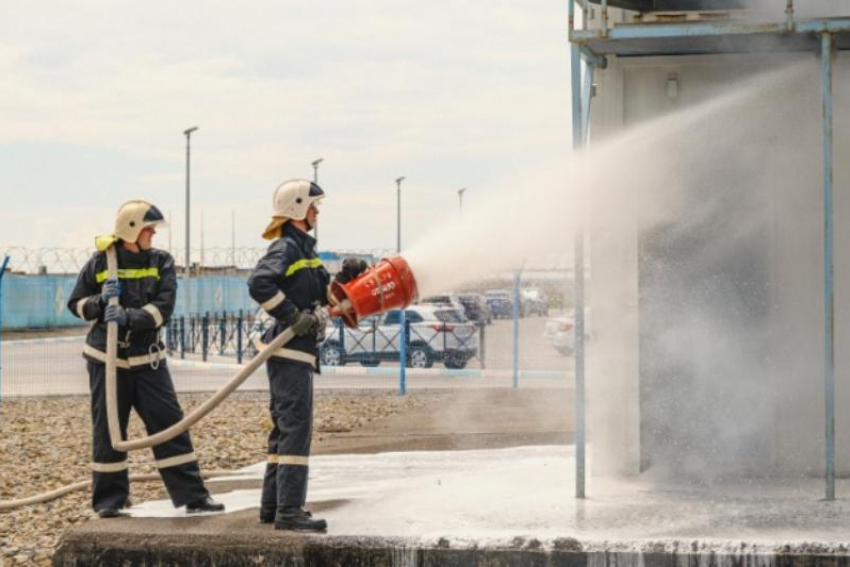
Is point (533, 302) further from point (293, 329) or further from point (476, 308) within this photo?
point (293, 329)

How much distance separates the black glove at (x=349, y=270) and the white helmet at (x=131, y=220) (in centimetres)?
131

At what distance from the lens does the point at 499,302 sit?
24.0m

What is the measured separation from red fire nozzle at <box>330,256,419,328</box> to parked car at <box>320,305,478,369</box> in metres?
14.6

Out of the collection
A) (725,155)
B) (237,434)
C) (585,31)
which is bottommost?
(237,434)

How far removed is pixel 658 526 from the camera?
19.6 feet

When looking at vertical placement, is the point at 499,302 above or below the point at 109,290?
above

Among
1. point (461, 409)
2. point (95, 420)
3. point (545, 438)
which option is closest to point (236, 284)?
point (461, 409)

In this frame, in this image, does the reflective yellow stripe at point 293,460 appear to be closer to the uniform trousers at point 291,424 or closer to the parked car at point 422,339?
the uniform trousers at point 291,424

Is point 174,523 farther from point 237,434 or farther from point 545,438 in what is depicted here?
point 237,434

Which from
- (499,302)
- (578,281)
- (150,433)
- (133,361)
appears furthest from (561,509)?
(499,302)

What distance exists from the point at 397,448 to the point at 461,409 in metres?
4.34

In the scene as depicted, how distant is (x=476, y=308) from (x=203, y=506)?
16.7 meters

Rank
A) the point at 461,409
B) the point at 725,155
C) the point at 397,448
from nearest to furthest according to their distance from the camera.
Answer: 1. the point at 725,155
2. the point at 397,448
3. the point at 461,409

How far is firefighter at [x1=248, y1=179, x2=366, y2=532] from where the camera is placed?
623 centimetres
